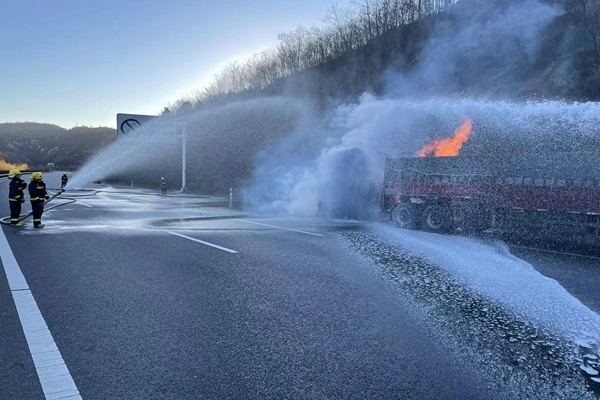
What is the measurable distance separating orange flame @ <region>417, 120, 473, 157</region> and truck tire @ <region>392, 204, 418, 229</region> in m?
1.88

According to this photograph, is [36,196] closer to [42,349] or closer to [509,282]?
[42,349]

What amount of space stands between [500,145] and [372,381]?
11.1 meters

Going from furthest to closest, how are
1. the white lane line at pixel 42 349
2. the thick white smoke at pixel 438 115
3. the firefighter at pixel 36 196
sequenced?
the thick white smoke at pixel 438 115 < the firefighter at pixel 36 196 < the white lane line at pixel 42 349

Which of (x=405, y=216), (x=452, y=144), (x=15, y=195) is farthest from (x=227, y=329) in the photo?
(x=452, y=144)

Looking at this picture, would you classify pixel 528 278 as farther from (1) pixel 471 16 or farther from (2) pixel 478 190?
(1) pixel 471 16

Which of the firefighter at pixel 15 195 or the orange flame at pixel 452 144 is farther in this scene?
the orange flame at pixel 452 144

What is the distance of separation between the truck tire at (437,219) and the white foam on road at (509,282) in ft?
4.25

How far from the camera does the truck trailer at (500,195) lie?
9.34 metres

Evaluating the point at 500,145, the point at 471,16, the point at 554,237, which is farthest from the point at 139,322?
the point at 471,16

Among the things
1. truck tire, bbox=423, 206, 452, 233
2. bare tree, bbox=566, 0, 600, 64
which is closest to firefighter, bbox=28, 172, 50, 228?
truck tire, bbox=423, 206, 452, 233

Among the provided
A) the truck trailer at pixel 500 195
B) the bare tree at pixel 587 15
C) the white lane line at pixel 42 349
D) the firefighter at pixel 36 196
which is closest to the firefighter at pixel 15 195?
the firefighter at pixel 36 196

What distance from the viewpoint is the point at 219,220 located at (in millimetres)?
14391

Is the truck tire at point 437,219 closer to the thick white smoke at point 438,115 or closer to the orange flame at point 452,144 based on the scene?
the orange flame at point 452,144

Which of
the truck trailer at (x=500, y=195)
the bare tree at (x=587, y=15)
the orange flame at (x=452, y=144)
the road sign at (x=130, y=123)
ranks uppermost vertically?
the bare tree at (x=587, y=15)
